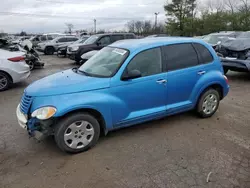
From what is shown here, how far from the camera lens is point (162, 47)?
13.1 feet

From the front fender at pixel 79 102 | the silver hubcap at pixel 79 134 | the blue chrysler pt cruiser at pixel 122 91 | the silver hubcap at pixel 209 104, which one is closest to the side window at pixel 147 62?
the blue chrysler pt cruiser at pixel 122 91

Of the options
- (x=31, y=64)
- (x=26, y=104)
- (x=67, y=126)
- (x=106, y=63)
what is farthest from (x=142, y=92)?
(x=31, y=64)

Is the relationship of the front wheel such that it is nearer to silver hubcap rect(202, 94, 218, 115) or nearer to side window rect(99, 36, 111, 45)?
side window rect(99, 36, 111, 45)

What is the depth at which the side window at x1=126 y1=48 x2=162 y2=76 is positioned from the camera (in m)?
3.70

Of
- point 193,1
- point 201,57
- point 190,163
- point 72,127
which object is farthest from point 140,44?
point 193,1

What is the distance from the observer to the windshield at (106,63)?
3660mm

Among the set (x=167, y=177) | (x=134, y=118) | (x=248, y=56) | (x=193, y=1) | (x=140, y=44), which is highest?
(x=193, y=1)

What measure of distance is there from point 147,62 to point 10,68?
5212 mm

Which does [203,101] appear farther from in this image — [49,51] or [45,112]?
[49,51]

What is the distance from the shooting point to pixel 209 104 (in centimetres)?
454

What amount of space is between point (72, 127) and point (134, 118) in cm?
103

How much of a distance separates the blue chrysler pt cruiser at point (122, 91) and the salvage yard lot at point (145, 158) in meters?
0.30

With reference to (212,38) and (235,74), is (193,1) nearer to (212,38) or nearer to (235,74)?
(212,38)

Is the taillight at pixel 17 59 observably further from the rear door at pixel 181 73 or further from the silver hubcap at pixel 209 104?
the silver hubcap at pixel 209 104
